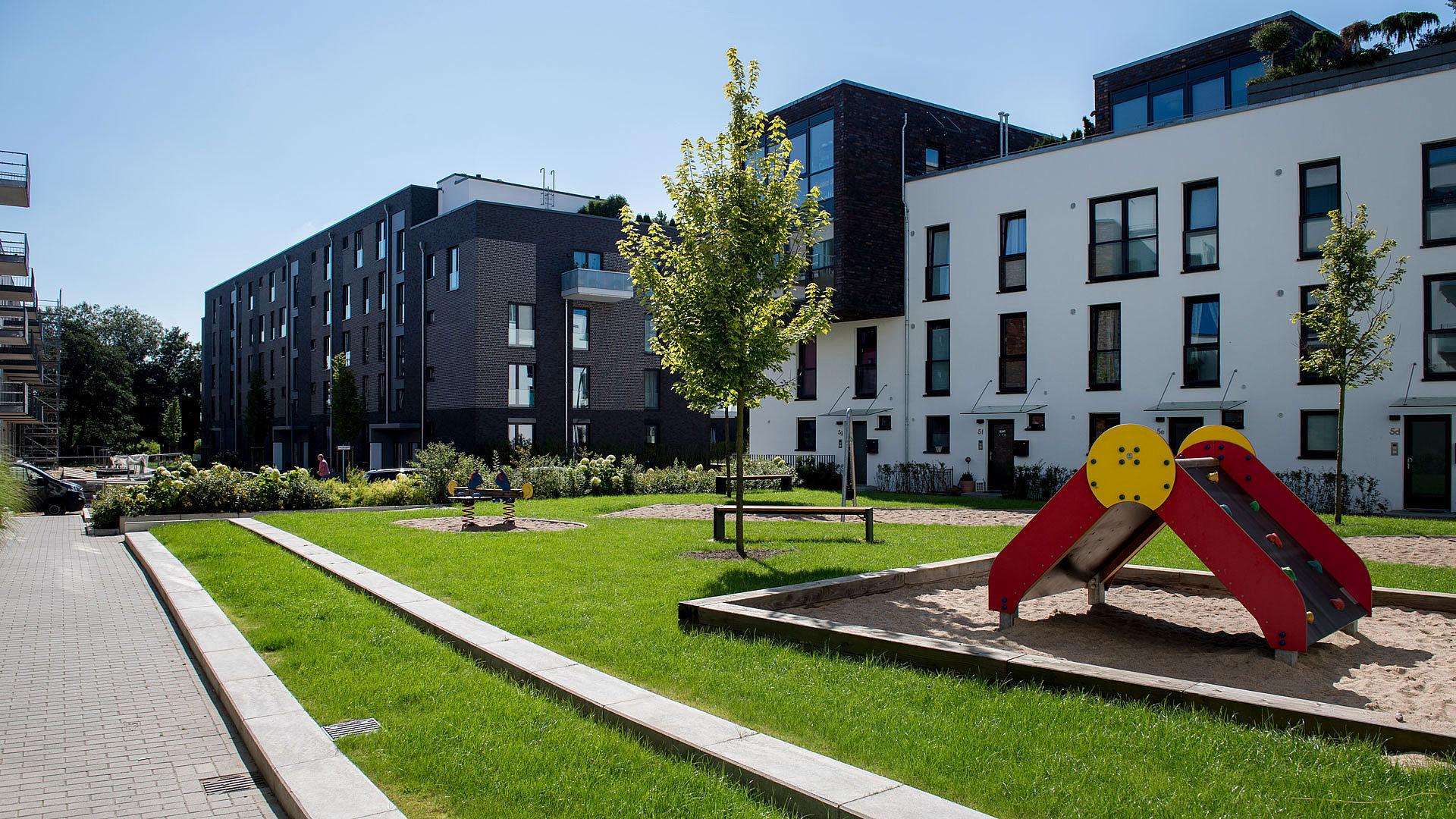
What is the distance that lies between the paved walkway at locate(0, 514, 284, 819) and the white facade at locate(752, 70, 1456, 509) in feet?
73.4

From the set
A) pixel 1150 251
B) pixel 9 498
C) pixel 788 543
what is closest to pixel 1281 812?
pixel 788 543

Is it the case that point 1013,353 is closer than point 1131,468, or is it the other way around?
point 1131,468

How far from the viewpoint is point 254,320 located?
69.9m

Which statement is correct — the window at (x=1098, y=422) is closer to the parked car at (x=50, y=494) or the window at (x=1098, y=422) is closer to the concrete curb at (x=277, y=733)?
the concrete curb at (x=277, y=733)

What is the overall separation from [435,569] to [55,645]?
3675 millimetres

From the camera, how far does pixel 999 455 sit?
26547 millimetres

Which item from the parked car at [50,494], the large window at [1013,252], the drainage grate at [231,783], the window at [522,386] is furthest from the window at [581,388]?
the drainage grate at [231,783]

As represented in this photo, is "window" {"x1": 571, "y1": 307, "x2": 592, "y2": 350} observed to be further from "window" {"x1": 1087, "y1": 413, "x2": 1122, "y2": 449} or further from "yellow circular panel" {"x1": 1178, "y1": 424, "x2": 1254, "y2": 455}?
"yellow circular panel" {"x1": 1178, "y1": 424, "x2": 1254, "y2": 455}

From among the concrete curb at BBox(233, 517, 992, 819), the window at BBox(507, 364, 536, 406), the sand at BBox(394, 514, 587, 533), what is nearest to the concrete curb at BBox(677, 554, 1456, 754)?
the concrete curb at BBox(233, 517, 992, 819)

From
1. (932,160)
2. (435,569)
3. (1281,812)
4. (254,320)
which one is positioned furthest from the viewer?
(254,320)

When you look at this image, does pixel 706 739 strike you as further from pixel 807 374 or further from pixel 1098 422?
pixel 807 374

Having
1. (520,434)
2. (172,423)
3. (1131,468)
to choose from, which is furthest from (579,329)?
(172,423)

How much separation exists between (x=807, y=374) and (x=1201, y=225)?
13.7 m

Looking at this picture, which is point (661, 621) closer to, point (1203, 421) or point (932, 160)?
point (1203, 421)
